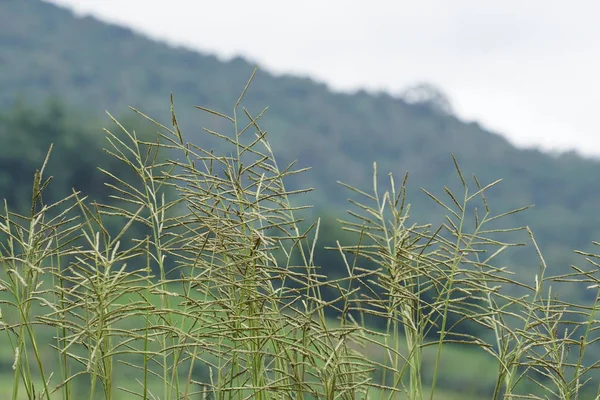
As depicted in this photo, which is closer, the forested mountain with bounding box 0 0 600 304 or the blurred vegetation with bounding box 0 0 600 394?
the blurred vegetation with bounding box 0 0 600 394

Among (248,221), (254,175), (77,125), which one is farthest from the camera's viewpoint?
(77,125)

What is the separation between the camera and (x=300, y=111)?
9119 cm

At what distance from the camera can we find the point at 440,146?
86500mm

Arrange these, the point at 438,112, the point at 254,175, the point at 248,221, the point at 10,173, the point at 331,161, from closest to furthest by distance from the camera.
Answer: the point at 248,221 < the point at 254,175 < the point at 10,173 < the point at 331,161 < the point at 438,112

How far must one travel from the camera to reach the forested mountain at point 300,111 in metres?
73.7

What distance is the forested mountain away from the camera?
242 feet

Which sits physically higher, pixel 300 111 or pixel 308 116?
pixel 300 111

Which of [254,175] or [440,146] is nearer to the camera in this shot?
[254,175]

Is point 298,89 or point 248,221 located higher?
point 248,221

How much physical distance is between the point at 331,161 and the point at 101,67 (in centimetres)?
2908

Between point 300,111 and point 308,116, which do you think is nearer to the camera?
point 308,116

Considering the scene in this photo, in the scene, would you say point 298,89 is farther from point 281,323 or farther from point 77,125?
point 281,323

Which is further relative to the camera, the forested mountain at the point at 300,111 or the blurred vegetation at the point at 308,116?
the forested mountain at the point at 300,111

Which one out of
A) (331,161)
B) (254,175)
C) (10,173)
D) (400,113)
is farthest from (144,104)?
(254,175)
